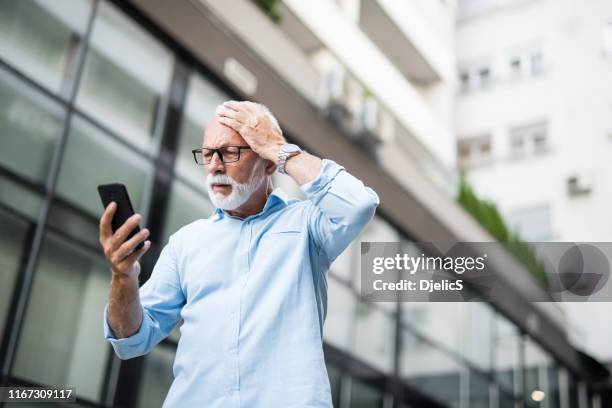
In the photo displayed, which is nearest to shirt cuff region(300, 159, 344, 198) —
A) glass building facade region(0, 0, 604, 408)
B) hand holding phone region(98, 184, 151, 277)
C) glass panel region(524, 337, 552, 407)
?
hand holding phone region(98, 184, 151, 277)

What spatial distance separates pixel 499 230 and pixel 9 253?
10.0m

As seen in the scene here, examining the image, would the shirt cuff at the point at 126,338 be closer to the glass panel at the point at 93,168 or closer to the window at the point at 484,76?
the glass panel at the point at 93,168

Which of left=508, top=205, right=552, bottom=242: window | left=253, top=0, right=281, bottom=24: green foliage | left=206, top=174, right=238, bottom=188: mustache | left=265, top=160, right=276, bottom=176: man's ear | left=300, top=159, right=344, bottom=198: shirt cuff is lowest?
left=300, top=159, right=344, bottom=198: shirt cuff

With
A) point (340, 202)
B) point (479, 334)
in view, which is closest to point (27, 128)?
point (340, 202)

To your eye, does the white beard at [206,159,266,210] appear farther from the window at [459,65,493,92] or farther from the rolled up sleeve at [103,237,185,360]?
the window at [459,65,493,92]

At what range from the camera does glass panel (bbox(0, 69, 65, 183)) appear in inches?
200

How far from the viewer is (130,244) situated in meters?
1.70

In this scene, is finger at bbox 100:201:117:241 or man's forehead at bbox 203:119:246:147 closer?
finger at bbox 100:201:117:241

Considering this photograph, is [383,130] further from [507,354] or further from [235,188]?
[235,188]

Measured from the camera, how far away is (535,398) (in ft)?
41.5

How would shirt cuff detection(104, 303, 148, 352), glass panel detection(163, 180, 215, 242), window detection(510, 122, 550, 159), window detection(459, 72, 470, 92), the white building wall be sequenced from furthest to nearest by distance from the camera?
window detection(459, 72, 470, 92) → window detection(510, 122, 550, 159) → the white building wall → glass panel detection(163, 180, 215, 242) → shirt cuff detection(104, 303, 148, 352)

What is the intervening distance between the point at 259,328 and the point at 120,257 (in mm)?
380

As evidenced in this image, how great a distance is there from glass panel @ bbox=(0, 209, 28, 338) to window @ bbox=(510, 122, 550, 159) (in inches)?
473

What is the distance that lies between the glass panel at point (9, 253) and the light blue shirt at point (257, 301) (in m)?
3.23
